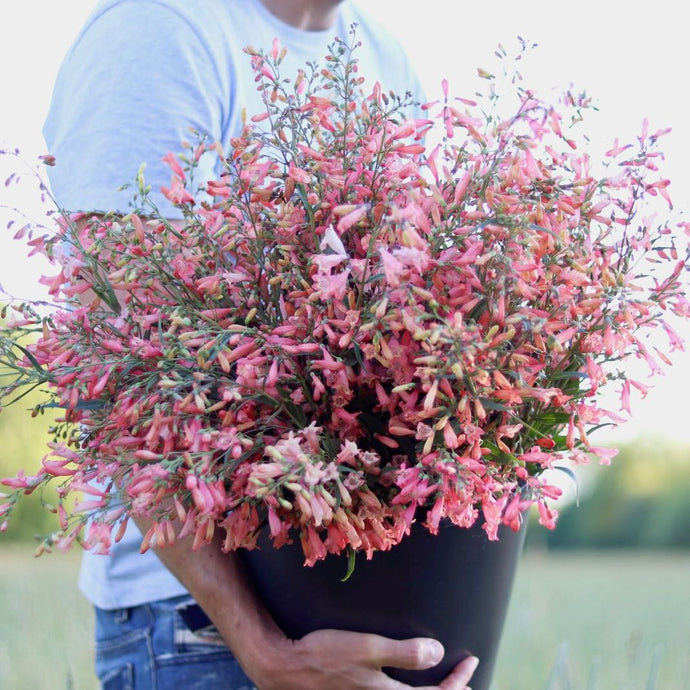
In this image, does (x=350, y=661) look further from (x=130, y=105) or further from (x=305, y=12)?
(x=305, y=12)

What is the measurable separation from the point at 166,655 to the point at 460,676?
1.67ft

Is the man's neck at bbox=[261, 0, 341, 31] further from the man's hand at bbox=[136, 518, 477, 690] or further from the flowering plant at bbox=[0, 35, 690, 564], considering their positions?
the man's hand at bbox=[136, 518, 477, 690]

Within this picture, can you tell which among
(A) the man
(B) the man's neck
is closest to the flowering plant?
(A) the man

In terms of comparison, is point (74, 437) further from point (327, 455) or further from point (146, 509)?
point (327, 455)

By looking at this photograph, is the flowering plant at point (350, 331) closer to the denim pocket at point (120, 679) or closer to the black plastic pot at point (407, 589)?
the black plastic pot at point (407, 589)

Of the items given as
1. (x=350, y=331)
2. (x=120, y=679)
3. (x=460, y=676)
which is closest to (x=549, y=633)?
(x=120, y=679)

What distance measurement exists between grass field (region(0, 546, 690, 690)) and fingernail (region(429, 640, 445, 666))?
2.24ft

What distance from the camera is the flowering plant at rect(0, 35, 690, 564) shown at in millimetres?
828

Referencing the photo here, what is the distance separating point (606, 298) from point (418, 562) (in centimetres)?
38

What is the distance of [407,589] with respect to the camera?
1.04m

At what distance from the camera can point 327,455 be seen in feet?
2.92

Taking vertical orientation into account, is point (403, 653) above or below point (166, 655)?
above

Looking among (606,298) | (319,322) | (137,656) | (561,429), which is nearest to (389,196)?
(319,322)

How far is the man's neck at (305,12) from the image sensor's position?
169 cm
